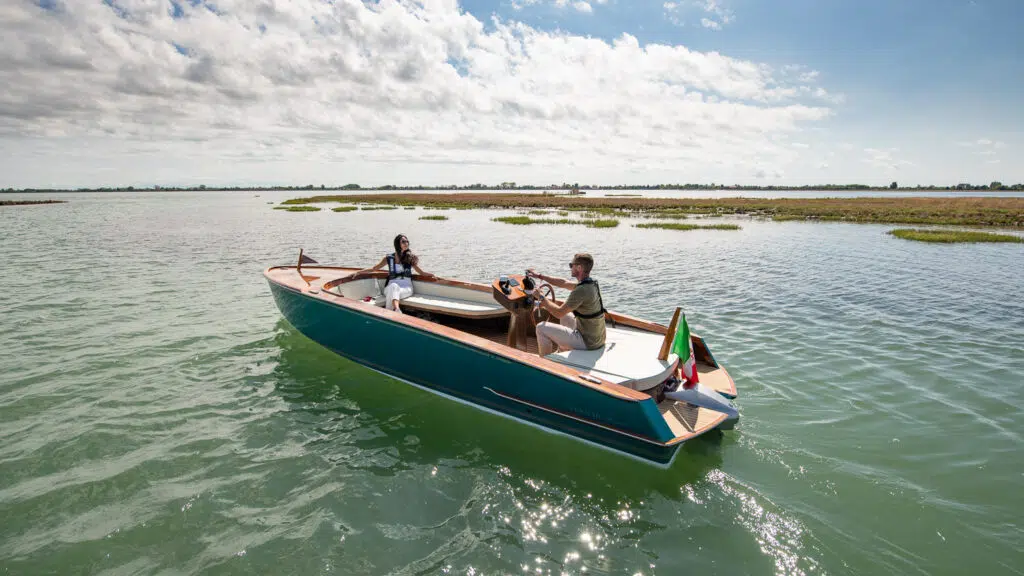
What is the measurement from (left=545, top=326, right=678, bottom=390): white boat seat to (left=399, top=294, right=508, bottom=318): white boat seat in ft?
6.15

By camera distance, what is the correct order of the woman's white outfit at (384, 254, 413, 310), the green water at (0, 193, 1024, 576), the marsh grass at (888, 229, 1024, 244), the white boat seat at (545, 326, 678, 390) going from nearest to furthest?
the green water at (0, 193, 1024, 576) < the white boat seat at (545, 326, 678, 390) < the woman's white outfit at (384, 254, 413, 310) < the marsh grass at (888, 229, 1024, 244)

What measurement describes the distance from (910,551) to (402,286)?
788cm

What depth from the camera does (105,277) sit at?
591 inches

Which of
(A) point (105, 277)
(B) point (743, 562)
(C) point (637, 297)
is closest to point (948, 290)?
(C) point (637, 297)

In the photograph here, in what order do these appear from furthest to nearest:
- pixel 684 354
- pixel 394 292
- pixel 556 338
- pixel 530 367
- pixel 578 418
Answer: pixel 394 292 → pixel 556 338 → pixel 684 354 → pixel 530 367 → pixel 578 418

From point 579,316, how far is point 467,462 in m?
2.33

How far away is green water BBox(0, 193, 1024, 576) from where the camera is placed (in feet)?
14.0

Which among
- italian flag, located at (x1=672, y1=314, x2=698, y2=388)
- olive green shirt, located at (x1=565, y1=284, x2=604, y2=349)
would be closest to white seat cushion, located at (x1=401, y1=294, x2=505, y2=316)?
olive green shirt, located at (x1=565, y1=284, x2=604, y2=349)

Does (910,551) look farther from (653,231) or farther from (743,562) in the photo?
(653,231)

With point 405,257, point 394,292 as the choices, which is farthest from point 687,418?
point 405,257

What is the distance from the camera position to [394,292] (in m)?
8.77

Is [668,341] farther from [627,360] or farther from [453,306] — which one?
[453,306]

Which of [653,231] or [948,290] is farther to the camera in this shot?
[653,231]

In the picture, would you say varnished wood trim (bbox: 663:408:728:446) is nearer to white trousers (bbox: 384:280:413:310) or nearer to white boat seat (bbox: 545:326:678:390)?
white boat seat (bbox: 545:326:678:390)
